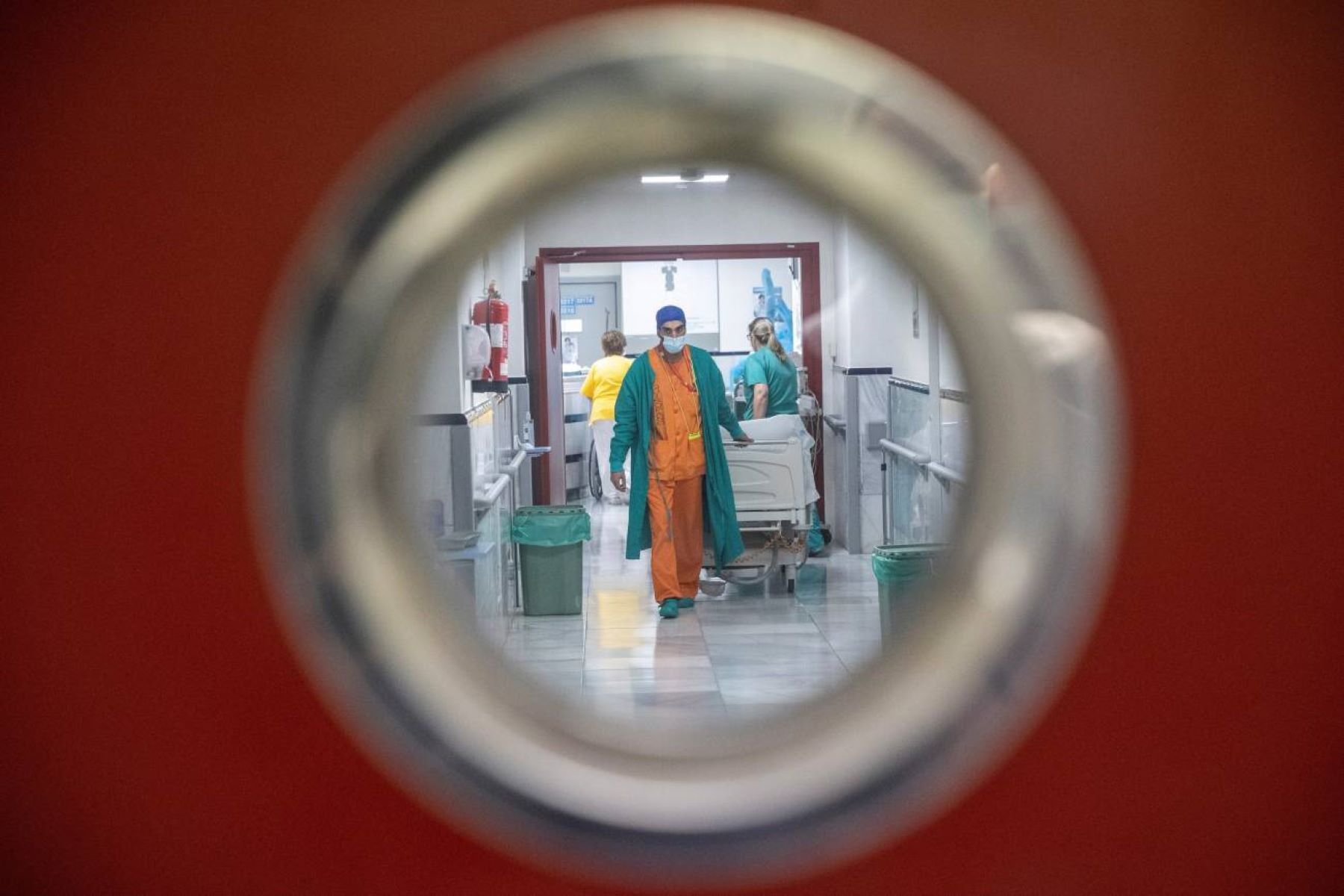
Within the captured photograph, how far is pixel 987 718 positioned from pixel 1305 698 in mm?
417

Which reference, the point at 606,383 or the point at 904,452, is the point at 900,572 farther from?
the point at 606,383

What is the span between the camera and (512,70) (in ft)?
5.24

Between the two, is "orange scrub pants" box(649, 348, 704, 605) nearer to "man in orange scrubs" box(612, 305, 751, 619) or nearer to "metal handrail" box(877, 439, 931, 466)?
"man in orange scrubs" box(612, 305, 751, 619)

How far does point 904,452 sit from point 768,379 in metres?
0.90

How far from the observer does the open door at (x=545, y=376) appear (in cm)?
757

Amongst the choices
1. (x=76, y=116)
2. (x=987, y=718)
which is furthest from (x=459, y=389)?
(x=987, y=718)

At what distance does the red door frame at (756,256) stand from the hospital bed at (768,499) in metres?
1.50

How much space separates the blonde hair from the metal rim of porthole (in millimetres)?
4746

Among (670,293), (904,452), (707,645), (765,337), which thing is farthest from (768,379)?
(670,293)

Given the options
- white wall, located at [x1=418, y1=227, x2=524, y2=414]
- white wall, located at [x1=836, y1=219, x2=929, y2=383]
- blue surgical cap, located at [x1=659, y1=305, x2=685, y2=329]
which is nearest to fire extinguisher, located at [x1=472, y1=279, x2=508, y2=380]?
white wall, located at [x1=418, y1=227, x2=524, y2=414]

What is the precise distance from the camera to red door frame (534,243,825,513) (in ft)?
24.2

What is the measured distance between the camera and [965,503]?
1.68 m

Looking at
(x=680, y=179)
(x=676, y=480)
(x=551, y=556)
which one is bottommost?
(x=551, y=556)

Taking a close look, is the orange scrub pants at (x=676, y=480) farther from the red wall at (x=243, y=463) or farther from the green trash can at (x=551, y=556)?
the red wall at (x=243, y=463)
